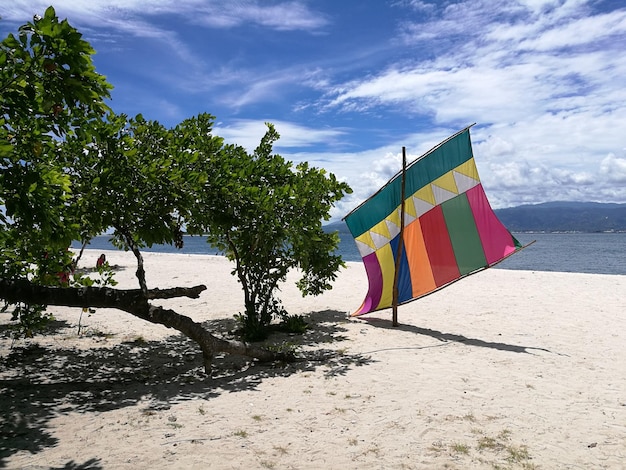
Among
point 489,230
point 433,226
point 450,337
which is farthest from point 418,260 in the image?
point 450,337

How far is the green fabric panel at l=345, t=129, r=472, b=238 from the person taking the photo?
1102 cm

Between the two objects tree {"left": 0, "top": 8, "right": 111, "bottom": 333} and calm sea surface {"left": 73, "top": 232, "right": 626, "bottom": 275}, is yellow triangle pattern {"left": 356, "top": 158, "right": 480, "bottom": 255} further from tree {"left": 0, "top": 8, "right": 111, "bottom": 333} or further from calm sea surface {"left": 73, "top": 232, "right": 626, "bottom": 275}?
tree {"left": 0, "top": 8, "right": 111, "bottom": 333}

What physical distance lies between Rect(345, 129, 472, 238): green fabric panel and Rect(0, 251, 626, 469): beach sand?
2.84 meters

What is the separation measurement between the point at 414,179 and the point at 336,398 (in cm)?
625

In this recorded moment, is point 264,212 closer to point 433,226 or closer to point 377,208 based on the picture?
point 377,208

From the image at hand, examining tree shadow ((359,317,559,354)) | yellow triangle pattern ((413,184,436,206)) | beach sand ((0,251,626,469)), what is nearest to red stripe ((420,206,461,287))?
yellow triangle pattern ((413,184,436,206))

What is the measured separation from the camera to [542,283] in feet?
65.7

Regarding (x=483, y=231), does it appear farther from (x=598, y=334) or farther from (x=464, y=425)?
(x=464, y=425)

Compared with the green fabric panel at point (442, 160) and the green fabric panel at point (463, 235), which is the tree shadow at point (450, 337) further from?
the green fabric panel at point (442, 160)

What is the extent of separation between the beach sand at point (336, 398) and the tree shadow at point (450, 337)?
0.05 metres

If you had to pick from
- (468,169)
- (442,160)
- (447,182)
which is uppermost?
(442,160)

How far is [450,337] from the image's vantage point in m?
10.8

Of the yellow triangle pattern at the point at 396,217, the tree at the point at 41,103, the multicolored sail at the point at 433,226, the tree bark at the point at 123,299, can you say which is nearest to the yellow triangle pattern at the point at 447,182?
the multicolored sail at the point at 433,226

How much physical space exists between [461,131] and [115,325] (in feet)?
34.5
